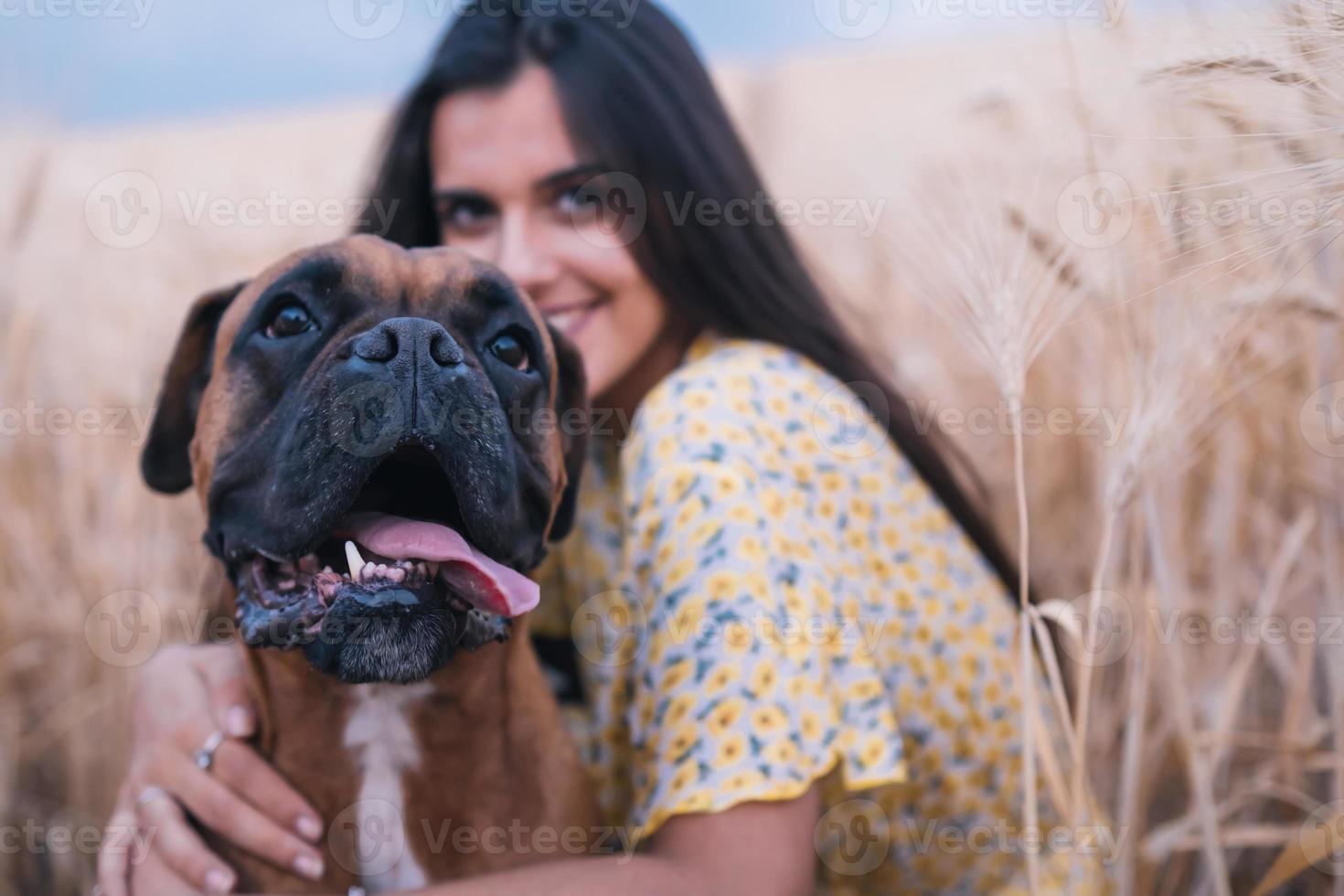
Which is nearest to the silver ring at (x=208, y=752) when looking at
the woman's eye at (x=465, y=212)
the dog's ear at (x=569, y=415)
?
the dog's ear at (x=569, y=415)

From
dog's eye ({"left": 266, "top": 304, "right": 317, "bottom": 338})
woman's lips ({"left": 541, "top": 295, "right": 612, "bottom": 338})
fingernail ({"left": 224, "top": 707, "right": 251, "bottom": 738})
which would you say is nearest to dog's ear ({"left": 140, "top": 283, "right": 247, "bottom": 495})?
dog's eye ({"left": 266, "top": 304, "right": 317, "bottom": 338})

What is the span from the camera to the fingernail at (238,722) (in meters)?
2.08

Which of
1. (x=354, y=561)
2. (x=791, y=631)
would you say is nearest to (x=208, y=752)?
(x=354, y=561)

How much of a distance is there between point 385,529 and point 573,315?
110 centimetres

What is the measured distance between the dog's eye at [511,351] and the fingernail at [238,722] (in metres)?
0.84

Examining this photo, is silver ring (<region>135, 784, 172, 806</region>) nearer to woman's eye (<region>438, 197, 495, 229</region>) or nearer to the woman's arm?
the woman's arm

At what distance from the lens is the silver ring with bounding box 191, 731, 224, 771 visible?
206 cm

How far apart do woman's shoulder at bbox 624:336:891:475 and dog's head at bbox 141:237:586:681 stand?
0.24m

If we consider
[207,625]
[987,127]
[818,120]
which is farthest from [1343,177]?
[818,120]

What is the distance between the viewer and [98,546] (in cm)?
321

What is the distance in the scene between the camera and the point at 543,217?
2771 millimetres

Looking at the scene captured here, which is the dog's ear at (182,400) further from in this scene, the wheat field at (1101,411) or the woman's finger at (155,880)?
the wheat field at (1101,411)

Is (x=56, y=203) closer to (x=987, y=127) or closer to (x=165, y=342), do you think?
(x=165, y=342)

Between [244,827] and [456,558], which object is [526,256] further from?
[244,827]
